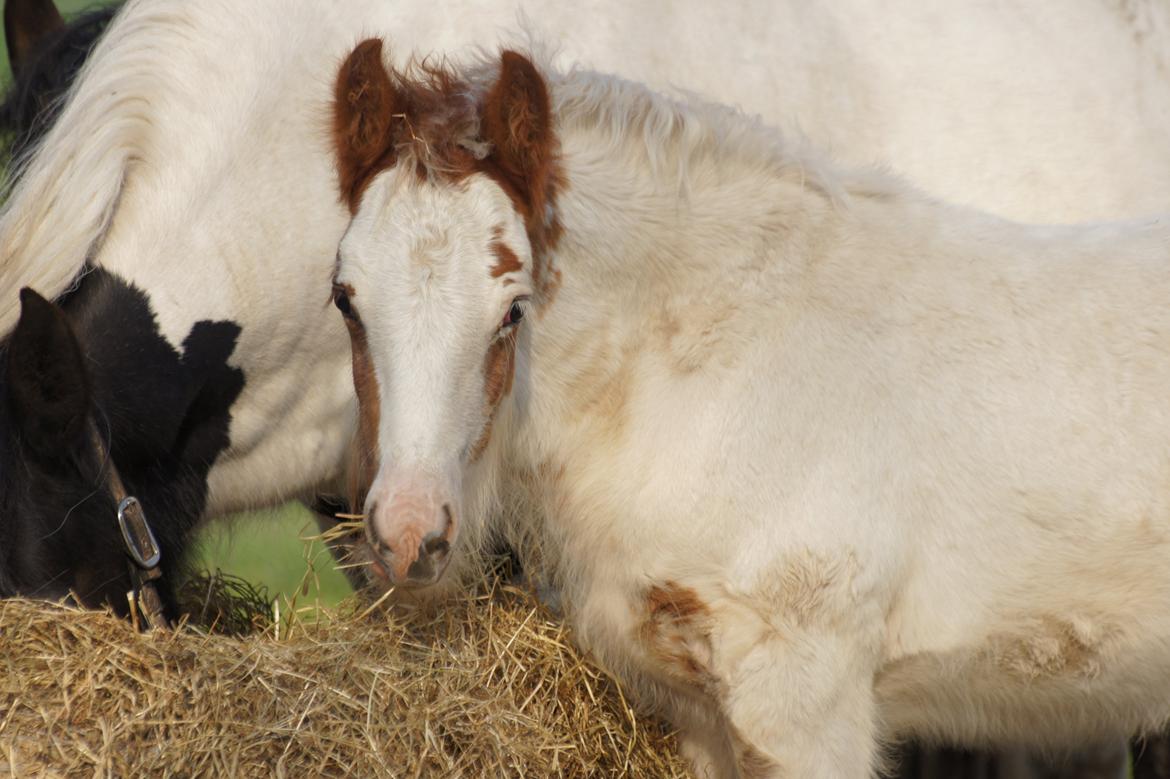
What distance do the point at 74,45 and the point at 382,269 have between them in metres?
1.84

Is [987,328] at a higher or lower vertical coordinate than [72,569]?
higher

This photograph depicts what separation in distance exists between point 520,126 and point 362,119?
343 millimetres

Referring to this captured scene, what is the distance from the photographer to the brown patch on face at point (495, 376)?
2719mm

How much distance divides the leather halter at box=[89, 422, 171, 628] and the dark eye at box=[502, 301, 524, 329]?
38.9 inches

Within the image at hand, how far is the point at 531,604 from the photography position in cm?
343

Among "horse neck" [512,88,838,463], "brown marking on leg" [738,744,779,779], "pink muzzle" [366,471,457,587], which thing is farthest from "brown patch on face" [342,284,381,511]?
"brown marking on leg" [738,744,779,779]

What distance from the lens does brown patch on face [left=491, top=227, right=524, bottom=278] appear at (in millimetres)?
2633

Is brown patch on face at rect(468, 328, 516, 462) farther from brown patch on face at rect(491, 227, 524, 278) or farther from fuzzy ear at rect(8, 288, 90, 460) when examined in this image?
fuzzy ear at rect(8, 288, 90, 460)

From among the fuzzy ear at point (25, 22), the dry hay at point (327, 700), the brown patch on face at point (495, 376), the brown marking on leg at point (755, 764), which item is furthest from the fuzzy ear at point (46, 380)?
the fuzzy ear at point (25, 22)

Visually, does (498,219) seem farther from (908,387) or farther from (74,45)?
(74,45)

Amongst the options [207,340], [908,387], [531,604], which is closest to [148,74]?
[207,340]

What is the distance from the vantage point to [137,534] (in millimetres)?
3012

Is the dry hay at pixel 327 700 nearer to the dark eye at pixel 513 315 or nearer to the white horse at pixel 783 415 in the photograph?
the white horse at pixel 783 415

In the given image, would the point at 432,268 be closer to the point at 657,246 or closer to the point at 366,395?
the point at 366,395
